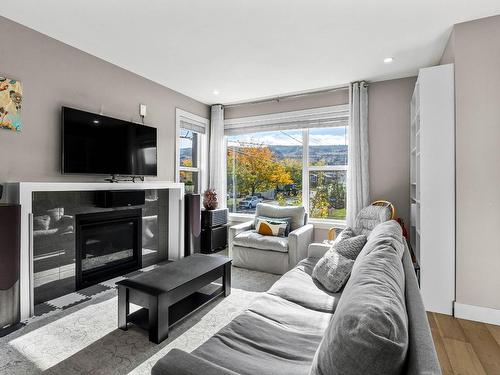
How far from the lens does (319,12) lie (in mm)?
2320

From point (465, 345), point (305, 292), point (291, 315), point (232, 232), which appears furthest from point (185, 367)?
point (232, 232)

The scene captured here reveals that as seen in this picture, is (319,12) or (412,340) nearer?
(412,340)

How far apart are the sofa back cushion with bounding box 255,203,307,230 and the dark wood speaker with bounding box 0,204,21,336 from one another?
294 cm

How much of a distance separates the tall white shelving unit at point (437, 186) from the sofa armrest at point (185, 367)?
2.44m

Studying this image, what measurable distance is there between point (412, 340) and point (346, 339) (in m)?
0.23

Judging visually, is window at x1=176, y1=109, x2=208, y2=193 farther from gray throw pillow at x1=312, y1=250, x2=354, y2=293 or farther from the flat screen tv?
gray throw pillow at x1=312, y1=250, x2=354, y2=293

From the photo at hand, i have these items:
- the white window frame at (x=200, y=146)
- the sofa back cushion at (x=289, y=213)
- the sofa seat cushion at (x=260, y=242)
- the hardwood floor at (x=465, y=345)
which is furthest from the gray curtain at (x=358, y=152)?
the white window frame at (x=200, y=146)

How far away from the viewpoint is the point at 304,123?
4.45 m

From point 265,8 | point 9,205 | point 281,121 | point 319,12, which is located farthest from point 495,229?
point 9,205

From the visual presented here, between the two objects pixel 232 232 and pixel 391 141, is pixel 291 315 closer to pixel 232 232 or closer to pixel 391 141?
pixel 232 232

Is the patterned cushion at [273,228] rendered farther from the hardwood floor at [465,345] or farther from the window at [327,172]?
the hardwood floor at [465,345]

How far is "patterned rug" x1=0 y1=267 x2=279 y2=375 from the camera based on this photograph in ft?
5.94

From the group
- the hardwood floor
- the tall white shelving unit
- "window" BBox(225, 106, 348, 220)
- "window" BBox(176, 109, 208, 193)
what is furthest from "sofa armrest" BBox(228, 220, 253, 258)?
the hardwood floor

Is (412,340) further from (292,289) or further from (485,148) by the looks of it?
(485,148)
